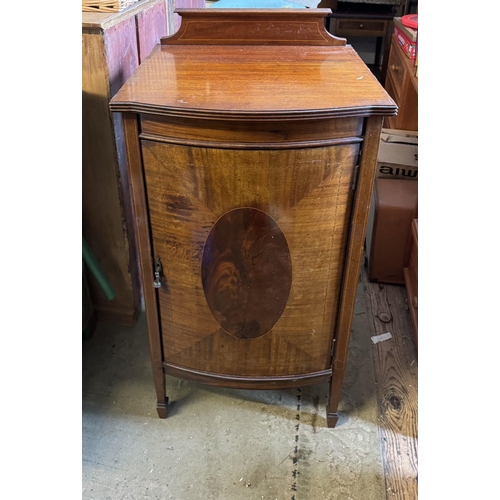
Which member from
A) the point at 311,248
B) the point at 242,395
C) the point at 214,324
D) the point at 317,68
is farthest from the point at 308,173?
the point at 242,395

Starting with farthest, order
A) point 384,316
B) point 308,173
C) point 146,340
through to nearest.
Result: point 384,316 → point 146,340 → point 308,173

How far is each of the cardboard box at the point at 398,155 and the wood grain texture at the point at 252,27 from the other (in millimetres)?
672

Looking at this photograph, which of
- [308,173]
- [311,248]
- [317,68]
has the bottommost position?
[311,248]

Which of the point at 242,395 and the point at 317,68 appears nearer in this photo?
the point at 317,68

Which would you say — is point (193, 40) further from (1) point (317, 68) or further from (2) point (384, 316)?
(2) point (384, 316)

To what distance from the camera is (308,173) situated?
2.95ft

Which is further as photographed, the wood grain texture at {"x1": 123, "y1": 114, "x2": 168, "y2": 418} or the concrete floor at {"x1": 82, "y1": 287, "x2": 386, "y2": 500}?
the concrete floor at {"x1": 82, "y1": 287, "x2": 386, "y2": 500}

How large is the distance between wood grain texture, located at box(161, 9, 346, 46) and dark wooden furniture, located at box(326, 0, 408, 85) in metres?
1.99

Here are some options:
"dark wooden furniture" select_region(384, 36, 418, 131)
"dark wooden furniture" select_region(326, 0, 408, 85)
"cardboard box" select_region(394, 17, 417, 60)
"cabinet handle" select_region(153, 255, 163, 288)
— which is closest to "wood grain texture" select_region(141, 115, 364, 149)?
"cabinet handle" select_region(153, 255, 163, 288)

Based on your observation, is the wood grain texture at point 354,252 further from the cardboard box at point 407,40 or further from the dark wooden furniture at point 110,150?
Result: the cardboard box at point 407,40

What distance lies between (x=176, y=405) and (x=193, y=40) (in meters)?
0.99

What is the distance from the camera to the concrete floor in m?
1.15

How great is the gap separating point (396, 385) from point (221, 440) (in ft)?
1.83

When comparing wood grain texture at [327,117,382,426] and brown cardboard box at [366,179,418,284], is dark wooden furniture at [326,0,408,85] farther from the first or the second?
wood grain texture at [327,117,382,426]
